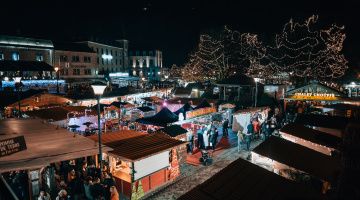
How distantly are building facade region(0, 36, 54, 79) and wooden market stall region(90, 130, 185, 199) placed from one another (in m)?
25.7

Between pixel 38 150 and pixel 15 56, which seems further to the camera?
pixel 15 56

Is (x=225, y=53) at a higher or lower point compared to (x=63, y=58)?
higher

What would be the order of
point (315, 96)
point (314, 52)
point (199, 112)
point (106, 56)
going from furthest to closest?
point (106, 56) < point (314, 52) < point (315, 96) < point (199, 112)

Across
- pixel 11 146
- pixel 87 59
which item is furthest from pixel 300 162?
pixel 87 59

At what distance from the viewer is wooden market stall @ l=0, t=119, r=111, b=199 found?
22.4 feet

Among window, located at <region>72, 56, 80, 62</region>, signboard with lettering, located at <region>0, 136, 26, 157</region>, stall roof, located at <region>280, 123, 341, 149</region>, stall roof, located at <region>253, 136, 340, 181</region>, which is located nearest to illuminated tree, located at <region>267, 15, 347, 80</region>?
stall roof, located at <region>280, 123, 341, 149</region>

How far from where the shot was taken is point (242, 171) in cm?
608

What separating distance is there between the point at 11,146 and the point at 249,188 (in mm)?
6255

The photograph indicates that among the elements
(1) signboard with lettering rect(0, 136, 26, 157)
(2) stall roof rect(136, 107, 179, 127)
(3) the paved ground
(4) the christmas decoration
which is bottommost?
(3) the paved ground

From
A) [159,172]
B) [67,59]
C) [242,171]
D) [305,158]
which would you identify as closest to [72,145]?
[159,172]

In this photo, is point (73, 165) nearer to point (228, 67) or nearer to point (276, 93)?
point (276, 93)

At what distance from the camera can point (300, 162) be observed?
8.29 meters

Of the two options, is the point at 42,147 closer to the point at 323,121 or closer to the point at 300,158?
the point at 300,158

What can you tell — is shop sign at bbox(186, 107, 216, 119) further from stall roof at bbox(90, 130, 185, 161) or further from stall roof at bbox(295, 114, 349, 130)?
stall roof at bbox(295, 114, 349, 130)
